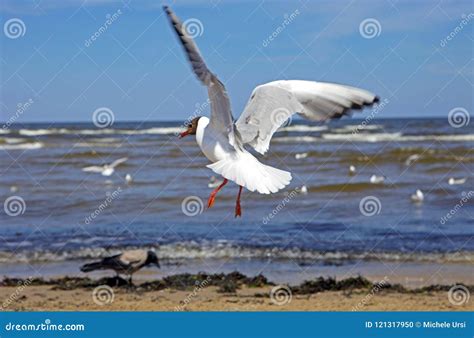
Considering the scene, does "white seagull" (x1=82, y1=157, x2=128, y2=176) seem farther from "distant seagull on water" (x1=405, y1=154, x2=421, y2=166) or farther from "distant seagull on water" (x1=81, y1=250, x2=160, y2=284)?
"distant seagull on water" (x1=81, y1=250, x2=160, y2=284)

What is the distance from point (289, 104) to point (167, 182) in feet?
35.7

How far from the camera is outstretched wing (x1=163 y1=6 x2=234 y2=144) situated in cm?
469

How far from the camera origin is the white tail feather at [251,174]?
5.17m

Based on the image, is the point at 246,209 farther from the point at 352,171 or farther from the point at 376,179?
the point at 352,171

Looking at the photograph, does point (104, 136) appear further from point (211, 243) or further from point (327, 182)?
point (211, 243)

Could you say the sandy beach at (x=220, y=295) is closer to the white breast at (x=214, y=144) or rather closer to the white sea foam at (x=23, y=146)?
the white breast at (x=214, y=144)

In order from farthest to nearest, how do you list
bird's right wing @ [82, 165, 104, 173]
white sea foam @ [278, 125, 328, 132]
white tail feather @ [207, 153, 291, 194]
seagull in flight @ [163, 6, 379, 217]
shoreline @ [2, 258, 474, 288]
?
1. white sea foam @ [278, 125, 328, 132]
2. bird's right wing @ [82, 165, 104, 173]
3. shoreline @ [2, 258, 474, 288]
4. white tail feather @ [207, 153, 291, 194]
5. seagull in flight @ [163, 6, 379, 217]

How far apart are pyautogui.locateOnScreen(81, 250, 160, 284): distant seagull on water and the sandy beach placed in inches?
7.1

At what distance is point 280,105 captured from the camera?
6184 millimetres

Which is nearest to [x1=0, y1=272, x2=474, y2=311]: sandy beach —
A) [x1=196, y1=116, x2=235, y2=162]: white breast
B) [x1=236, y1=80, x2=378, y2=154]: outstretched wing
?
[x1=236, y1=80, x2=378, y2=154]: outstretched wing

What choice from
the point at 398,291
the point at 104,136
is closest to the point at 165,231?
the point at 398,291

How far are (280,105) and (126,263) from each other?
3.84m

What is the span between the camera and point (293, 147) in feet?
77.5

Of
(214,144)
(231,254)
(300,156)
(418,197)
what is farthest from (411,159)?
(214,144)
